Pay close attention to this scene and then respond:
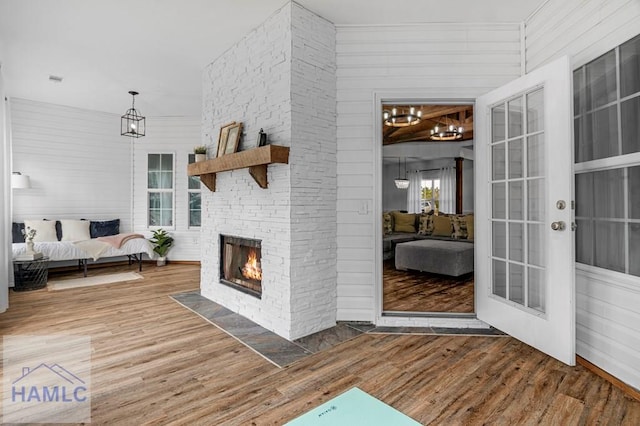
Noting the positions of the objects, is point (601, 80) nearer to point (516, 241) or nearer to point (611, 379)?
point (516, 241)

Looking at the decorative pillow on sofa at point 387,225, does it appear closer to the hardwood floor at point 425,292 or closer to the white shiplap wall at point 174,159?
the hardwood floor at point 425,292

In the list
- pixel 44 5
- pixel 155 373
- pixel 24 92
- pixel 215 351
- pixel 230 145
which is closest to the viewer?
pixel 155 373

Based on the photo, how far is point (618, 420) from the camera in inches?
72.2

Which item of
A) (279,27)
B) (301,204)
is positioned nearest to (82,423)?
(301,204)

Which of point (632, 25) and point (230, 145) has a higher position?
point (632, 25)

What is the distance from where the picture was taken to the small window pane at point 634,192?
7.06ft

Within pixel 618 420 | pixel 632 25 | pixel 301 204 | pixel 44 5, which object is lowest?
pixel 618 420

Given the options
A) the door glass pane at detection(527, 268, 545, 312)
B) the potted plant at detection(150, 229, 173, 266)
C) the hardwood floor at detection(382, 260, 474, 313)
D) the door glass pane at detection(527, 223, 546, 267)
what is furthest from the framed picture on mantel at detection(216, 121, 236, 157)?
the potted plant at detection(150, 229, 173, 266)

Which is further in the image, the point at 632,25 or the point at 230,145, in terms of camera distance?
the point at 230,145

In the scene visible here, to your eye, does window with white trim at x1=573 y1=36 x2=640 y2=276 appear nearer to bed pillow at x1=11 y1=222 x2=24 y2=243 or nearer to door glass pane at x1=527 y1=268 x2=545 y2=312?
door glass pane at x1=527 y1=268 x2=545 y2=312

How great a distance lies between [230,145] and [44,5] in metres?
1.90

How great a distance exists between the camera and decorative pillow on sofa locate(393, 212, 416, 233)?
24.6ft

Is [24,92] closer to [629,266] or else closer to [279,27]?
[279,27]

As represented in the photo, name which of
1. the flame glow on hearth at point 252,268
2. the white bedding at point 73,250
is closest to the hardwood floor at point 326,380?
the flame glow on hearth at point 252,268
